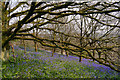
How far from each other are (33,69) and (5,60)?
3.88 ft

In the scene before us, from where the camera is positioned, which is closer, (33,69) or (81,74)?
(33,69)

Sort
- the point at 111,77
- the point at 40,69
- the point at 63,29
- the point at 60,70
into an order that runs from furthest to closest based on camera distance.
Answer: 1. the point at 63,29
2. the point at 111,77
3. the point at 60,70
4. the point at 40,69

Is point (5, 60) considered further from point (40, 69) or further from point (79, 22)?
point (79, 22)

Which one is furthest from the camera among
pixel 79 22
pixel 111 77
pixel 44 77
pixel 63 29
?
pixel 79 22

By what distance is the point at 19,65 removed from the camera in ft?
13.6

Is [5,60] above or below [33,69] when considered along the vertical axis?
above

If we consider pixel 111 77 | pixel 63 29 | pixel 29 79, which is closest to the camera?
pixel 29 79

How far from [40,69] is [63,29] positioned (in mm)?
3265

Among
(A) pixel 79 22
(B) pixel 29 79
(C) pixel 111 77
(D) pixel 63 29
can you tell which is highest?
(A) pixel 79 22

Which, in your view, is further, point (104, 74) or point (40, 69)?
point (104, 74)

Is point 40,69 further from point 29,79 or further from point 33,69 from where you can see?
point 29,79

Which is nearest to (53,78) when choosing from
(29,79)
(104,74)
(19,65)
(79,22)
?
(29,79)

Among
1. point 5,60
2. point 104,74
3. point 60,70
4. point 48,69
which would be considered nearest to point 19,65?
point 5,60

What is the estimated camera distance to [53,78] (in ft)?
14.2
